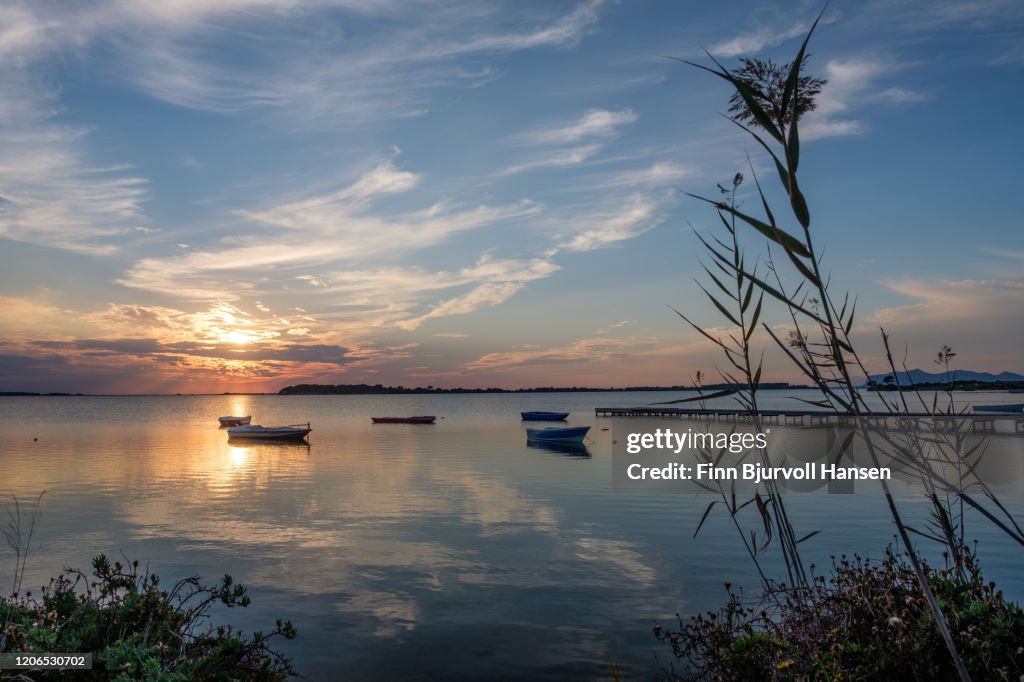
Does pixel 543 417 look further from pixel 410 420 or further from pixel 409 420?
pixel 409 420

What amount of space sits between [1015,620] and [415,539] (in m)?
19.5

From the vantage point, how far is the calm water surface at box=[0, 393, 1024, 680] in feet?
43.3

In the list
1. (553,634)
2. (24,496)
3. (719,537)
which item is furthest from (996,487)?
(24,496)

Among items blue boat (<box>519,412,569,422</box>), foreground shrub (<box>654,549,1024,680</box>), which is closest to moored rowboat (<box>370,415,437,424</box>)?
blue boat (<box>519,412,569,422</box>)

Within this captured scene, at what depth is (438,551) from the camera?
70.4 feet

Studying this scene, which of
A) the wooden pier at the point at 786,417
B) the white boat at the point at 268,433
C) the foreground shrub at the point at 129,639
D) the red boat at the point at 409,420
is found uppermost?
the foreground shrub at the point at 129,639

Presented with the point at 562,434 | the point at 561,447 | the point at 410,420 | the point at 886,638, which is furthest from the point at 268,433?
the point at 886,638

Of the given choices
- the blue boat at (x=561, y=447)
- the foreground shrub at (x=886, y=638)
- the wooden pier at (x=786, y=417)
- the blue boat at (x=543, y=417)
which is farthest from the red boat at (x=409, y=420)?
the foreground shrub at (x=886, y=638)

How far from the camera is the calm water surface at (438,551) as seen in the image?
1320cm

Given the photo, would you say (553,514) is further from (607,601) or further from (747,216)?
(747,216)

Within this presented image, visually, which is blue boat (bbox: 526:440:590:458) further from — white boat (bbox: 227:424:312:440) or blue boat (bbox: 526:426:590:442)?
white boat (bbox: 227:424:312:440)

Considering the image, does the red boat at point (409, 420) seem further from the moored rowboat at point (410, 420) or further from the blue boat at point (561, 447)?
the blue boat at point (561, 447)

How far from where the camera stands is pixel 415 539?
23328 millimetres

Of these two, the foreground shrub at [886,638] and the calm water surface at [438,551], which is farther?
the calm water surface at [438,551]
